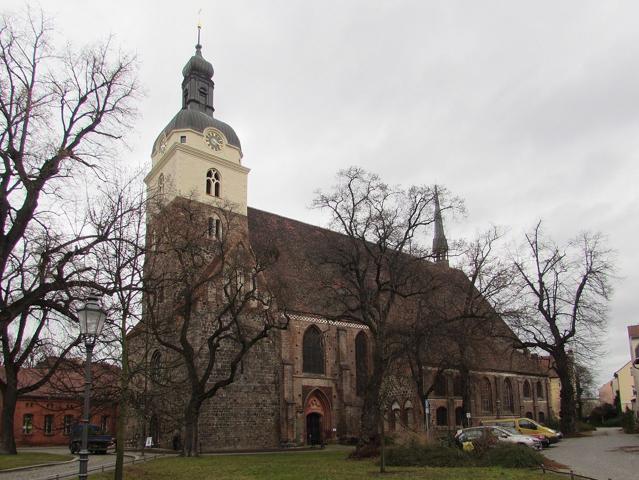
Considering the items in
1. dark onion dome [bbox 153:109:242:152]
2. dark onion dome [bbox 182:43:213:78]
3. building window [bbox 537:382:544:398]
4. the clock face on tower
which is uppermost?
dark onion dome [bbox 182:43:213:78]

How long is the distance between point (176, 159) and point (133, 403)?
22.7m

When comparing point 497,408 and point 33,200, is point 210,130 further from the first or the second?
point 497,408

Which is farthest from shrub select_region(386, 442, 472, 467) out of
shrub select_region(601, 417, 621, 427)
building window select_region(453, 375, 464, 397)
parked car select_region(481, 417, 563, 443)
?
shrub select_region(601, 417, 621, 427)

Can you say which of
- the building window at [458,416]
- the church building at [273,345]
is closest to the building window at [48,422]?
the church building at [273,345]

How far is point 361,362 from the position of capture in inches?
1602

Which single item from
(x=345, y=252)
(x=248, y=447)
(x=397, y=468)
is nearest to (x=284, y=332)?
(x=248, y=447)

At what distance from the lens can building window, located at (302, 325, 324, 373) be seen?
123 ft

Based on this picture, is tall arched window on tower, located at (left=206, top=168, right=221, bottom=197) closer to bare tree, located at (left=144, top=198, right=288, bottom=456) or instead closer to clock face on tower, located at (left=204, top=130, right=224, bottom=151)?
clock face on tower, located at (left=204, top=130, right=224, bottom=151)

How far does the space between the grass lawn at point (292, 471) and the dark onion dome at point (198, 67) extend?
26552 millimetres

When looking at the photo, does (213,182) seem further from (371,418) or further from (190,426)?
(371,418)

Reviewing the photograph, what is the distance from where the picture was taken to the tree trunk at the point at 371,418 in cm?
2422

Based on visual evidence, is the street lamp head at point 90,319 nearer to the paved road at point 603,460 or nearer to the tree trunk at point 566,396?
the paved road at point 603,460

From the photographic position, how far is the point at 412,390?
43219 mm

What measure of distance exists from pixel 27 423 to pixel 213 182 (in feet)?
82.8
